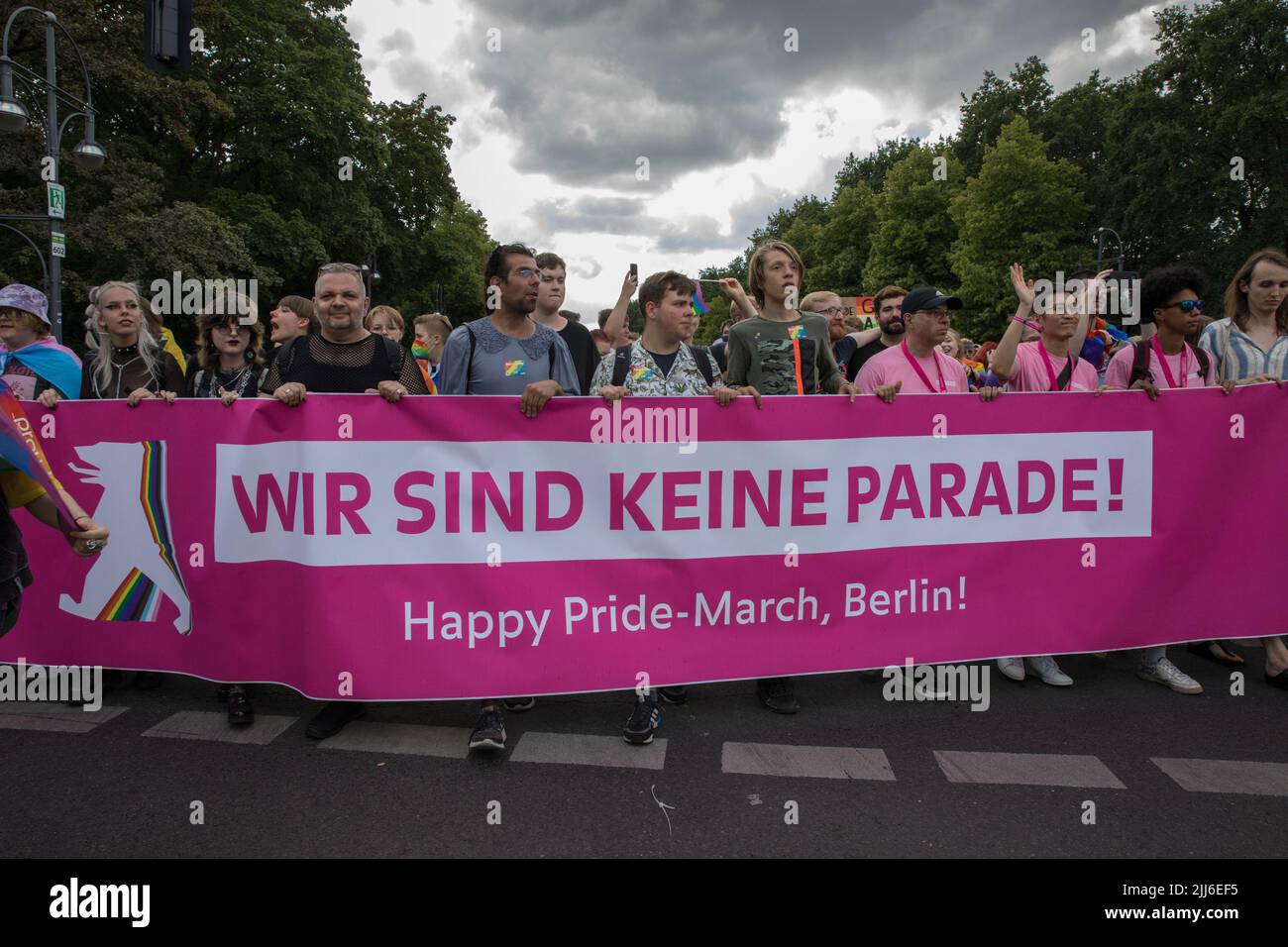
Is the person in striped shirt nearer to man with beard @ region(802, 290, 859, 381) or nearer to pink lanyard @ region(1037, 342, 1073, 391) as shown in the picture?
pink lanyard @ region(1037, 342, 1073, 391)

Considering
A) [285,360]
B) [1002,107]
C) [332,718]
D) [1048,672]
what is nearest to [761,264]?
[285,360]

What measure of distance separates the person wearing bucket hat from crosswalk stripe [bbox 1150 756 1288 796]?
18.9 ft

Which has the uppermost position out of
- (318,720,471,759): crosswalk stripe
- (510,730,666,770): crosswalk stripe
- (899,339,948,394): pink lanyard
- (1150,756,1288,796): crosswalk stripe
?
(899,339,948,394): pink lanyard

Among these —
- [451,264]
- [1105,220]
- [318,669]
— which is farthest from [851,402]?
[1105,220]

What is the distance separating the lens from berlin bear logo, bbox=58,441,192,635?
13.4 feet

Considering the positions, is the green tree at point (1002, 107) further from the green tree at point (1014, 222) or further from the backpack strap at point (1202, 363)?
the backpack strap at point (1202, 363)

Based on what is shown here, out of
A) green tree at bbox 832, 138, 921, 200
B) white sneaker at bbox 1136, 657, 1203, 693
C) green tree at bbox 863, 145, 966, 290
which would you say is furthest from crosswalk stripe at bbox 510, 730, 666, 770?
green tree at bbox 832, 138, 921, 200

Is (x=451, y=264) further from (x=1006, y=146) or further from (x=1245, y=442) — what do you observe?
(x=1245, y=442)

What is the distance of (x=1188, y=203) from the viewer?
34938 millimetres

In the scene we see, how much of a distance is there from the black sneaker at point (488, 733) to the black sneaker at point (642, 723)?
55cm

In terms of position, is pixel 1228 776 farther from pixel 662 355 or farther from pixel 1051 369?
pixel 662 355

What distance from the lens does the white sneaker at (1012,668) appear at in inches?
177

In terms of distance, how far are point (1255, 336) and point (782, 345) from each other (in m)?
2.78

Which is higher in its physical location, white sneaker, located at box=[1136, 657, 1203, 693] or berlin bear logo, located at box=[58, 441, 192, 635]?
berlin bear logo, located at box=[58, 441, 192, 635]
